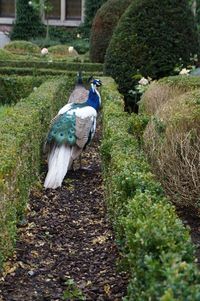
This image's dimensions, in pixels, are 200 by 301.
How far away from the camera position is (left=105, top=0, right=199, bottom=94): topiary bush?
453 inches

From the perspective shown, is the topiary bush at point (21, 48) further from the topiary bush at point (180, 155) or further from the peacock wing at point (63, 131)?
the topiary bush at point (180, 155)

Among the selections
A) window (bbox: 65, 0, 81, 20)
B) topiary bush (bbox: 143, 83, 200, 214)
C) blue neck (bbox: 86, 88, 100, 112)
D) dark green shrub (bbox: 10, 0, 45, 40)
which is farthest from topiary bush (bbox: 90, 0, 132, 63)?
window (bbox: 65, 0, 81, 20)

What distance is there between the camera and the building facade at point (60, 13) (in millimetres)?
32562

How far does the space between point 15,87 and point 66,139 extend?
6.23 m

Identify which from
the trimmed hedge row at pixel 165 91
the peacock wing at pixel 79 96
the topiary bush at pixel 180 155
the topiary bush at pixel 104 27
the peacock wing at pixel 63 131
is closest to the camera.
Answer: the topiary bush at pixel 180 155

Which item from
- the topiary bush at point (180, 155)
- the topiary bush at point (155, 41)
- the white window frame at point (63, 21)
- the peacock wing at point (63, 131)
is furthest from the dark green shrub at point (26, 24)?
the topiary bush at point (180, 155)

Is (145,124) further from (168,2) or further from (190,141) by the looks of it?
(168,2)

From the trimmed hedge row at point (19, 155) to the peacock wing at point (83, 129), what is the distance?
16.6 inches

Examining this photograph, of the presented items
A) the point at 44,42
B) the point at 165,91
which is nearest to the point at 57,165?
the point at 165,91

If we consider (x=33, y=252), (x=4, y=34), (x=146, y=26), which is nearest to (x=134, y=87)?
(x=146, y=26)

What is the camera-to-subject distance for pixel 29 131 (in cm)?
634

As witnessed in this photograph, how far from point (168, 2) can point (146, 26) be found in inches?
21.7

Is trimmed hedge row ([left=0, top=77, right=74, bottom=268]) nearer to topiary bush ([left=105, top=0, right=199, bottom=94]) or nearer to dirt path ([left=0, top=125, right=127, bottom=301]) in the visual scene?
dirt path ([left=0, top=125, right=127, bottom=301])

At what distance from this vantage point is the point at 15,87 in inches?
510
